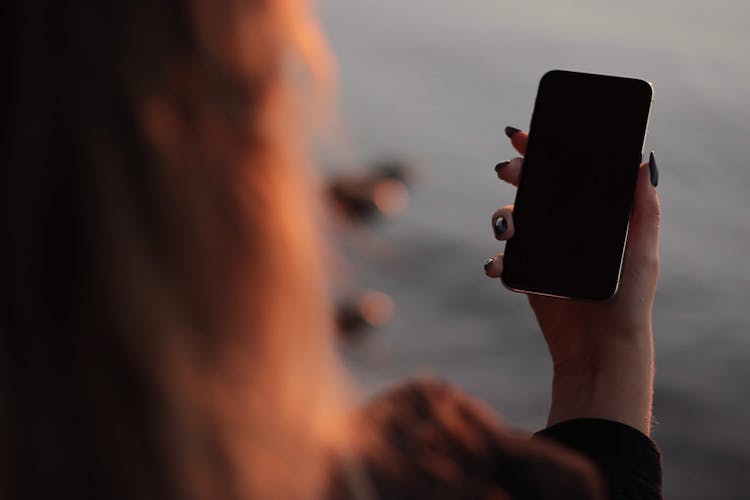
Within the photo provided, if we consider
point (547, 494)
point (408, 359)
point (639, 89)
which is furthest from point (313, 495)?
point (408, 359)

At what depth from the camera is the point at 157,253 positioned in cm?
45

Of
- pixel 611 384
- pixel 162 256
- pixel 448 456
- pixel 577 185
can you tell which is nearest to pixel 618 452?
pixel 611 384

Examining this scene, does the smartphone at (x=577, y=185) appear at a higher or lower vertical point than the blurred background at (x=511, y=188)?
higher

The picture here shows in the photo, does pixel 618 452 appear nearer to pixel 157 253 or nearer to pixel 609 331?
pixel 609 331

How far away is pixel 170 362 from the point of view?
1.51ft

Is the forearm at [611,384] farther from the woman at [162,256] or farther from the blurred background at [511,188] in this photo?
the blurred background at [511,188]

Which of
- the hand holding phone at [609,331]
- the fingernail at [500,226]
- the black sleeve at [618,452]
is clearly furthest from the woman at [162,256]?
the fingernail at [500,226]

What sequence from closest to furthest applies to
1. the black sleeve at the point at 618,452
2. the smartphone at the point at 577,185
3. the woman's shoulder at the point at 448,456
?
1. the woman's shoulder at the point at 448,456
2. the black sleeve at the point at 618,452
3. the smartphone at the point at 577,185

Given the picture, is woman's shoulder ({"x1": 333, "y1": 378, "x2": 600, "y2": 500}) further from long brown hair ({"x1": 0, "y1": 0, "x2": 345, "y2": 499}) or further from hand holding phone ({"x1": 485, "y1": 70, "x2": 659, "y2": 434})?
hand holding phone ({"x1": 485, "y1": 70, "x2": 659, "y2": 434})

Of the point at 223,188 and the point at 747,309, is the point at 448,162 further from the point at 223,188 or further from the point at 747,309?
the point at 223,188

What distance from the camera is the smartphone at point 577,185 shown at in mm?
1034

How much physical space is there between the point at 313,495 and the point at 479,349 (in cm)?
181

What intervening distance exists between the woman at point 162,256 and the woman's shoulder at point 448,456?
0.06 m

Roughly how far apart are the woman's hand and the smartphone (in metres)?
0.02
